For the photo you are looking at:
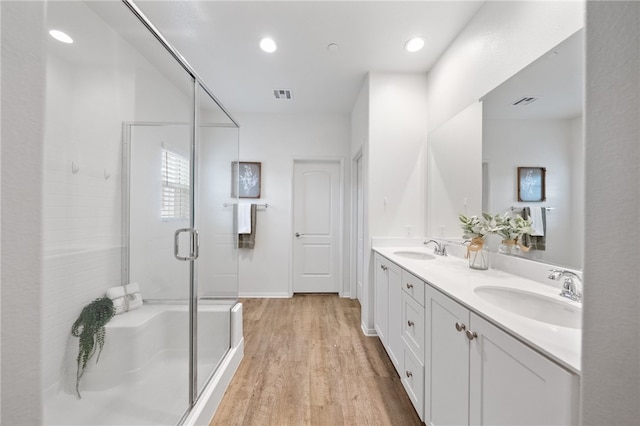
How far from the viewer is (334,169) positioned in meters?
3.58

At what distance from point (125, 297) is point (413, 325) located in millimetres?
1676

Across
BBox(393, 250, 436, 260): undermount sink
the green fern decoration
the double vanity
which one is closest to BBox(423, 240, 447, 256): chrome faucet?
BBox(393, 250, 436, 260): undermount sink

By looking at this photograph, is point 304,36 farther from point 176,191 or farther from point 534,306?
point 534,306

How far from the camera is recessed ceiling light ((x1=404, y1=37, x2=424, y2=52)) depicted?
1981 millimetres

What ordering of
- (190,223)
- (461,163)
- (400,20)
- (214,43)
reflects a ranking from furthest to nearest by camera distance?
(214,43), (461,163), (400,20), (190,223)

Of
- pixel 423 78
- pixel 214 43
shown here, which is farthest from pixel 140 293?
pixel 423 78

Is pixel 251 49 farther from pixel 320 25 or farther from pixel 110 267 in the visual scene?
pixel 110 267

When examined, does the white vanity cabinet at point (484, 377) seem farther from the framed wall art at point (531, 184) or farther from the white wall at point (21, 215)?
the white wall at point (21, 215)

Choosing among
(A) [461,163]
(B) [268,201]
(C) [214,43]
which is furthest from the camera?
(B) [268,201]

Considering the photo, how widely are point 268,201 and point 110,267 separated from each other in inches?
86.3

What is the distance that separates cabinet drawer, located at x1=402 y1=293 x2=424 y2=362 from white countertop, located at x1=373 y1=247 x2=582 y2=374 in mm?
200

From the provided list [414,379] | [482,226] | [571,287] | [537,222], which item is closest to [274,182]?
[482,226]

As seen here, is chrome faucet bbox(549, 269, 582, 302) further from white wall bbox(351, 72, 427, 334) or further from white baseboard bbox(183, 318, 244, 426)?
white baseboard bbox(183, 318, 244, 426)

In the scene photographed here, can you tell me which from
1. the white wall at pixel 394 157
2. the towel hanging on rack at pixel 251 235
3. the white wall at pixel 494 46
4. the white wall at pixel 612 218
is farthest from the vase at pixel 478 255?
the towel hanging on rack at pixel 251 235
